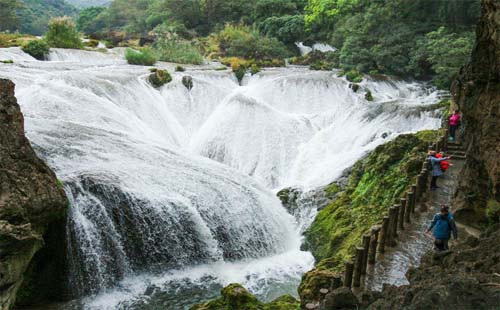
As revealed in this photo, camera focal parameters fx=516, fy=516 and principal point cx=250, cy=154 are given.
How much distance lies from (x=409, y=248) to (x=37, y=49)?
78.8 ft

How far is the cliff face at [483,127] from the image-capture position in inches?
333

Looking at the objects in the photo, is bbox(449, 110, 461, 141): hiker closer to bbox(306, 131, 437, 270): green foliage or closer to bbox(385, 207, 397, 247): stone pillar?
bbox(306, 131, 437, 270): green foliage

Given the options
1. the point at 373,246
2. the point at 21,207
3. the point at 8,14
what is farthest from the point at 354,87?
the point at 8,14

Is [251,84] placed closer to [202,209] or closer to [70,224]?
[202,209]

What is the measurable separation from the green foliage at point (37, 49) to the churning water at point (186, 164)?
85.5 inches

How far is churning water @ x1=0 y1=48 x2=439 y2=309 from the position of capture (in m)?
11.4

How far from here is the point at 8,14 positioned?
4912 cm

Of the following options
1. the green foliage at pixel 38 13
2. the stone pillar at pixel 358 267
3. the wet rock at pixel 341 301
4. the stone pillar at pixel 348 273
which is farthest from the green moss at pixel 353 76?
the green foliage at pixel 38 13

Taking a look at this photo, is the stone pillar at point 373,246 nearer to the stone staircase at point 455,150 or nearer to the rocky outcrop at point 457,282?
the rocky outcrop at point 457,282

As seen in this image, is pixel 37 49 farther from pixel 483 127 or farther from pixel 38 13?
pixel 38 13

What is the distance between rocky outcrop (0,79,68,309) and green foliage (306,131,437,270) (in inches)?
245

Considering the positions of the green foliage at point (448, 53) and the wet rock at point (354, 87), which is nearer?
the green foliage at point (448, 53)

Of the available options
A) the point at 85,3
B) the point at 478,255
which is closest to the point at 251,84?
the point at 478,255

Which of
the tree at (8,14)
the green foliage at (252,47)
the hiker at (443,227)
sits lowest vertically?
the hiker at (443,227)
